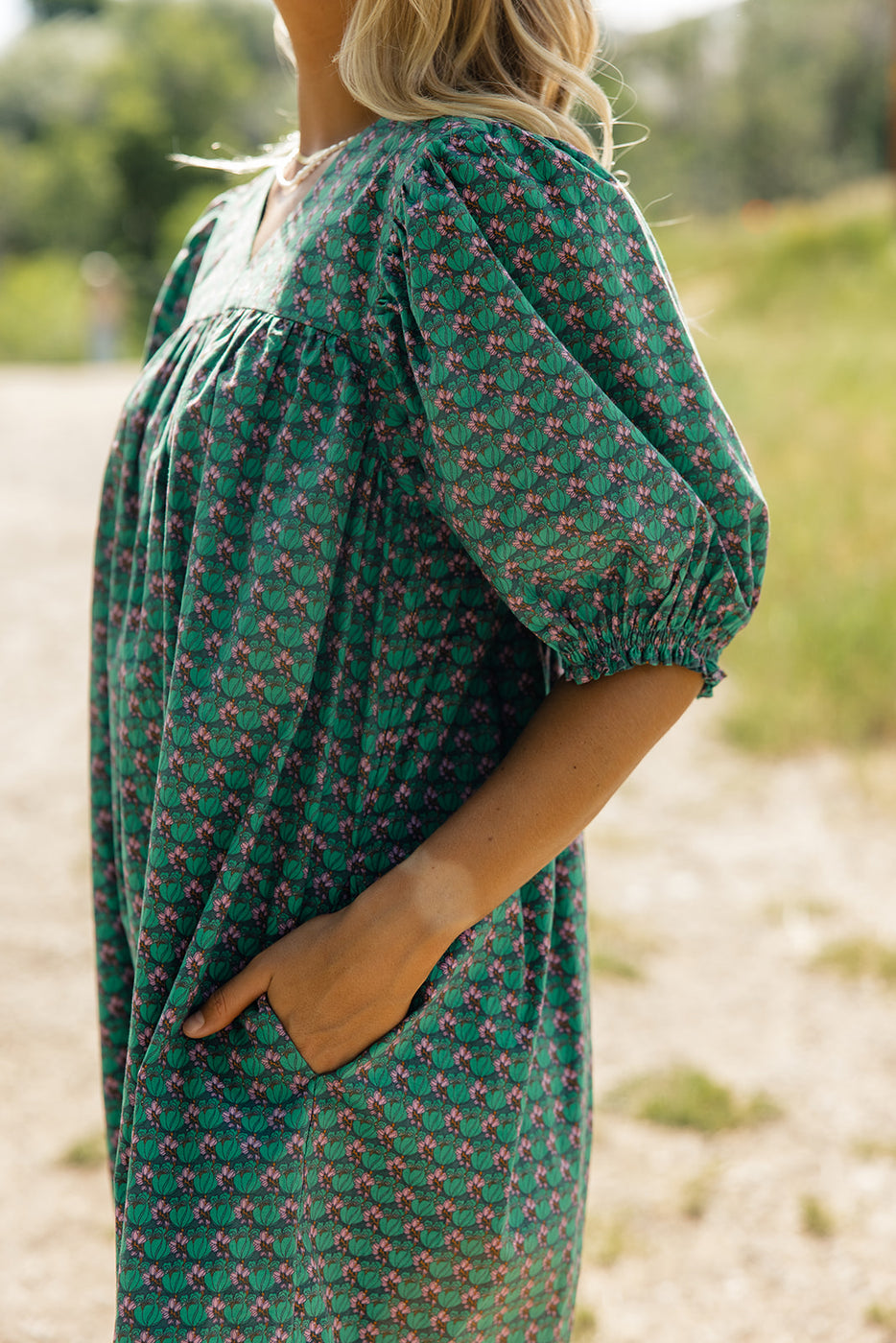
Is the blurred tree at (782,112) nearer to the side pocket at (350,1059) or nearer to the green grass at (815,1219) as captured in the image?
the green grass at (815,1219)

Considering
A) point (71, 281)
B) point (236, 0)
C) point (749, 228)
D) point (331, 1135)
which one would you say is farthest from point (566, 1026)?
point (236, 0)

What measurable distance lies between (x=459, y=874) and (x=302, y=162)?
0.73 m

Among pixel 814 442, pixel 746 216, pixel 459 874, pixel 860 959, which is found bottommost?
pixel 860 959

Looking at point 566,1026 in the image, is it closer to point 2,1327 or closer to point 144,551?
point 144,551

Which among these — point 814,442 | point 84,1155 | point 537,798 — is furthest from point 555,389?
point 814,442

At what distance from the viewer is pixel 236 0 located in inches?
1933

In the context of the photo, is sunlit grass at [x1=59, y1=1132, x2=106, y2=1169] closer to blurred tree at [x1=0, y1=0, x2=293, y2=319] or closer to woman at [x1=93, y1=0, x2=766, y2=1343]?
woman at [x1=93, y1=0, x2=766, y2=1343]

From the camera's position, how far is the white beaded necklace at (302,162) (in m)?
1.12

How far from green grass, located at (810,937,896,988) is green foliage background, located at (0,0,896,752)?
59.1 inches

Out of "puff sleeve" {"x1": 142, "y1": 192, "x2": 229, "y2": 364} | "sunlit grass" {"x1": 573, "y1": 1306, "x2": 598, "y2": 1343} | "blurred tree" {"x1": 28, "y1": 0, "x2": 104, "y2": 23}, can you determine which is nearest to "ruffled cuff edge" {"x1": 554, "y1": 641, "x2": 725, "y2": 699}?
"puff sleeve" {"x1": 142, "y1": 192, "x2": 229, "y2": 364}

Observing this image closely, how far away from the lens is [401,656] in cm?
103

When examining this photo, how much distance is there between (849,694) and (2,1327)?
13.3 feet

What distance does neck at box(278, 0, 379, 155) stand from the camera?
1.11m

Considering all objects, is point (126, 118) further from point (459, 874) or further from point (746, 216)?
point (459, 874)
